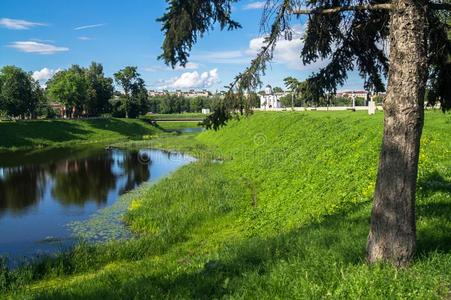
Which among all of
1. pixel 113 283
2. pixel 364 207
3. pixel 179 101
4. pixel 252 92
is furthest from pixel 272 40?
pixel 179 101

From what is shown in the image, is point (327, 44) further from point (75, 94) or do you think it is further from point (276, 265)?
point (75, 94)

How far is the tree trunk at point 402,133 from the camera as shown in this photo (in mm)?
6855

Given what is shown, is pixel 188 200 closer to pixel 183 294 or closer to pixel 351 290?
pixel 183 294

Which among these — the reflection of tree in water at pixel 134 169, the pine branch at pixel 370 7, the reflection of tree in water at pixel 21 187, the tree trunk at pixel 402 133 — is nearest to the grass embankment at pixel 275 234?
the tree trunk at pixel 402 133

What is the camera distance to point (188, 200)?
2359 centimetres

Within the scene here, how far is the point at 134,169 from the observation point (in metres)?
42.7

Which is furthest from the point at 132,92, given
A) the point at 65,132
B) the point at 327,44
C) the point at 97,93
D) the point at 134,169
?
the point at 327,44

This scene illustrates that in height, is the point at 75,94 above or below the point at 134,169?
above

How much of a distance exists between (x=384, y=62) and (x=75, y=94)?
328 ft

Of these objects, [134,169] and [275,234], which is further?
[134,169]

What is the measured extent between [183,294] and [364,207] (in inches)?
266

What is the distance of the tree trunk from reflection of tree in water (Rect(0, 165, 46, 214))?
24114 mm

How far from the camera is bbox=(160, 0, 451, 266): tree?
22.6 feet

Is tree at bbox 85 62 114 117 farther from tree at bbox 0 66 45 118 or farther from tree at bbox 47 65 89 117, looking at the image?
tree at bbox 0 66 45 118
